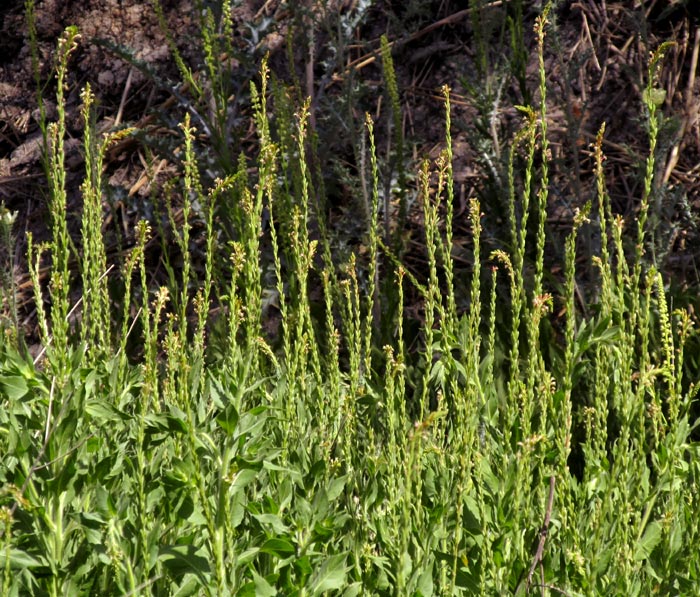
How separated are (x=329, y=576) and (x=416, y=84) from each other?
3.02 metres

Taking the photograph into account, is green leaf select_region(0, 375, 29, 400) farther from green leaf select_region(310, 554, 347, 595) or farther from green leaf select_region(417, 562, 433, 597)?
green leaf select_region(417, 562, 433, 597)

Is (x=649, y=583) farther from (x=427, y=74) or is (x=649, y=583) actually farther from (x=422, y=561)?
(x=427, y=74)

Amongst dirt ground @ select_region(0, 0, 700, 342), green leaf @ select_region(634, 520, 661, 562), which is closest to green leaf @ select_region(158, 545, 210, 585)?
green leaf @ select_region(634, 520, 661, 562)

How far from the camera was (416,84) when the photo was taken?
4023 mm

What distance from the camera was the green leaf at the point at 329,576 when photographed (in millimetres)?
1348

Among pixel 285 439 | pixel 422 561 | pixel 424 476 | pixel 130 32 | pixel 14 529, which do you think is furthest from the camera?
pixel 130 32

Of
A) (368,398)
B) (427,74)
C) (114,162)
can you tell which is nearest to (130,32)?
(114,162)

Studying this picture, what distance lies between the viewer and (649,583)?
1.61 m

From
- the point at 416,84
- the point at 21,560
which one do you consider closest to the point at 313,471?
the point at 21,560

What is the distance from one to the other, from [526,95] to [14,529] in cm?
207

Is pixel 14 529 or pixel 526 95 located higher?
pixel 526 95

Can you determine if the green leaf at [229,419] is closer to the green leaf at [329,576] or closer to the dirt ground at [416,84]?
the green leaf at [329,576]

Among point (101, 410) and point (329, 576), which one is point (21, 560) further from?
point (329, 576)

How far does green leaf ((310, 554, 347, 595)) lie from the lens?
1.35m
